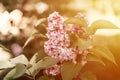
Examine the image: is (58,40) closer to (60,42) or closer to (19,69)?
(60,42)

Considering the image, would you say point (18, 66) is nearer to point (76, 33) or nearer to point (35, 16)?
point (76, 33)

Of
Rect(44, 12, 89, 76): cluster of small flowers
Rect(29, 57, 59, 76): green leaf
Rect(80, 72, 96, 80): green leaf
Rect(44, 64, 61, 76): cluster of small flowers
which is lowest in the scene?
Rect(80, 72, 96, 80): green leaf

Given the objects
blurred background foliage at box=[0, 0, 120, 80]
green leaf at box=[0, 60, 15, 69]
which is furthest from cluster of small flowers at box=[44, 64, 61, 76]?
blurred background foliage at box=[0, 0, 120, 80]

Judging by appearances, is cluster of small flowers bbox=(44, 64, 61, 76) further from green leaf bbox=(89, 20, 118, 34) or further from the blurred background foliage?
the blurred background foliage

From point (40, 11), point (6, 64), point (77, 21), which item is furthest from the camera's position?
point (40, 11)

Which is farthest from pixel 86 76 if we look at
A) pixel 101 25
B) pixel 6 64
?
pixel 6 64

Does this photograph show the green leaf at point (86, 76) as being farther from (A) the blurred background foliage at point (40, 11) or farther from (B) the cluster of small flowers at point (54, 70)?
(A) the blurred background foliage at point (40, 11)

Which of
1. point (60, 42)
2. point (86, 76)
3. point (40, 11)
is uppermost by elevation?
point (40, 11)

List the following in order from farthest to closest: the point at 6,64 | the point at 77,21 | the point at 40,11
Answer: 1. the point at 40,11
2. the point at 6,64
3. the point at 77,21
